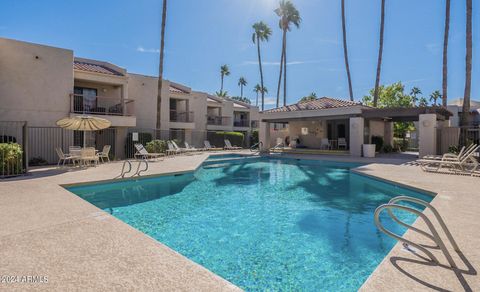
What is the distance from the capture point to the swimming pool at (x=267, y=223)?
424 cm

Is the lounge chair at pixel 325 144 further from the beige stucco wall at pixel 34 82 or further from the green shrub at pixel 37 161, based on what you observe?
the green shrub at pixel 37 161

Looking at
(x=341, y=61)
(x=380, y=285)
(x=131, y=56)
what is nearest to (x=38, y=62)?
(x=131, y=56)

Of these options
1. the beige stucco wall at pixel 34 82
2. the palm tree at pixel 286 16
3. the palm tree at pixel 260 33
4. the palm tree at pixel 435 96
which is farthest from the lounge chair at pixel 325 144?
the palm tree at pixel 435 96

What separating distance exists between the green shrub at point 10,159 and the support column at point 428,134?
2113cm

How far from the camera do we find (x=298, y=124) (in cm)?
2745

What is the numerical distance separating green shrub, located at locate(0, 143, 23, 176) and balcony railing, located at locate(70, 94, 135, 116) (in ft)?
25.5

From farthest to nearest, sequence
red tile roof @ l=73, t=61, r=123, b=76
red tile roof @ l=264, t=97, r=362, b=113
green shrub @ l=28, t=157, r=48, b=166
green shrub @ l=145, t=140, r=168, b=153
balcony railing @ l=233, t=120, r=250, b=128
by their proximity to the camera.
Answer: balcony railing @ l=233, t=120, r=250, b=128 < red tile roof @ l=264, t=97, r=362, b=113 < green shrub @ l=145, t=140, r=168, b=153 < red tile roof @ l=73, t=61, r=123, b=76 < green shrub @ l=28, t=157, r=48, b=166

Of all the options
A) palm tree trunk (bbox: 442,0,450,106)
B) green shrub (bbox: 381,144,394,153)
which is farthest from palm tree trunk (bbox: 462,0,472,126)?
green shrub (bbox: 381,144,394,153)

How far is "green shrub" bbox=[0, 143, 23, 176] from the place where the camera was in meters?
9.66

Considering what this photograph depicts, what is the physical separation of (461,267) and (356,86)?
96.0ft

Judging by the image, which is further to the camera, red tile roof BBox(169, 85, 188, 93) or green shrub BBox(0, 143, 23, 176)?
red tile roof BBox(169, 85, 188, 93)

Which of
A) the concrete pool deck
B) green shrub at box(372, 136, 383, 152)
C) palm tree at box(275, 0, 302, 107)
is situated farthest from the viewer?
palm tree at box(275, 0, 302, 107)

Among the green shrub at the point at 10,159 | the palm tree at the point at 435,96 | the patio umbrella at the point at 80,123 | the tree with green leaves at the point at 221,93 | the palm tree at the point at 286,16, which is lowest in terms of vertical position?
the green shrub at the point at 10,159

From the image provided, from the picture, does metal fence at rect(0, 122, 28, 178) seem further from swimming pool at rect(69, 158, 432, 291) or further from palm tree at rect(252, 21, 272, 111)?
palm tree at rect(252, 21, 272, 111)
